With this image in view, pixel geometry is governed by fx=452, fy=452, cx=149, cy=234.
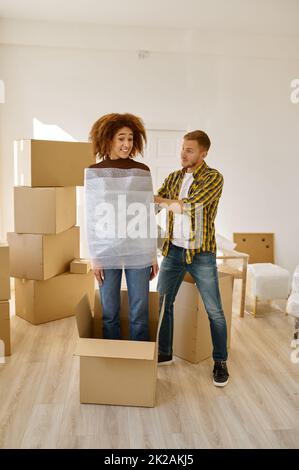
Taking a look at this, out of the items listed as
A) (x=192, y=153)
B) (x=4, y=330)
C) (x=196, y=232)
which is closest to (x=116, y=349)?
(x=196, y=232)

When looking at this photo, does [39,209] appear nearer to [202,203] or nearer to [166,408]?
[202,203]

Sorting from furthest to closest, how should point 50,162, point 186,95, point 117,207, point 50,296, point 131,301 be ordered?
point 186,95 < point 50,296 < point 50,162 < point 131,301 < point 117,207

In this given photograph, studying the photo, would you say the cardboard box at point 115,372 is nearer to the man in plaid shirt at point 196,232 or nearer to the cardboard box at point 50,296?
the man in plaid shirt at point 196,232

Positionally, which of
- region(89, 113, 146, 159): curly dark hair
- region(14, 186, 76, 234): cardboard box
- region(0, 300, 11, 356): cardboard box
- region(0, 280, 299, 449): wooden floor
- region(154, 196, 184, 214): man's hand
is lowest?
region(0, 280, 299, 449): wooden floor

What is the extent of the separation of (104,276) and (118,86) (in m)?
2.88

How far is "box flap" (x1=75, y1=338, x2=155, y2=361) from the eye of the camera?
2041 mm

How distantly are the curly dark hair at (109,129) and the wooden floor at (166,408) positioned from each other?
1215mm

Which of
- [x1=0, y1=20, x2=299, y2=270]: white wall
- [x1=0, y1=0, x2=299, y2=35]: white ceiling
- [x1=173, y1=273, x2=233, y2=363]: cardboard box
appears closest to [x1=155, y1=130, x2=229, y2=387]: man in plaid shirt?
[x1=173, y1=273, x2=233, y2=363]: cardboard box

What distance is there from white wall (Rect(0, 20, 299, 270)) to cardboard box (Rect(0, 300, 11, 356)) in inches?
80.1

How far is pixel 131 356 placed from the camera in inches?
80.2

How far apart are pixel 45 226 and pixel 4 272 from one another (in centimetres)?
60

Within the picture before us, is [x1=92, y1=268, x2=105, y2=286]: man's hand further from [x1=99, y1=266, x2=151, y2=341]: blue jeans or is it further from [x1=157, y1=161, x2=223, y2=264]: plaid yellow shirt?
[x1=157, y1=161, x2=223, y2=264]: plaid yellow shirt

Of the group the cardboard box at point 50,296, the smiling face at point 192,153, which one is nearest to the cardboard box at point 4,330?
the cardboard box at point 50,296

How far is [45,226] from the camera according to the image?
3.15 metres
